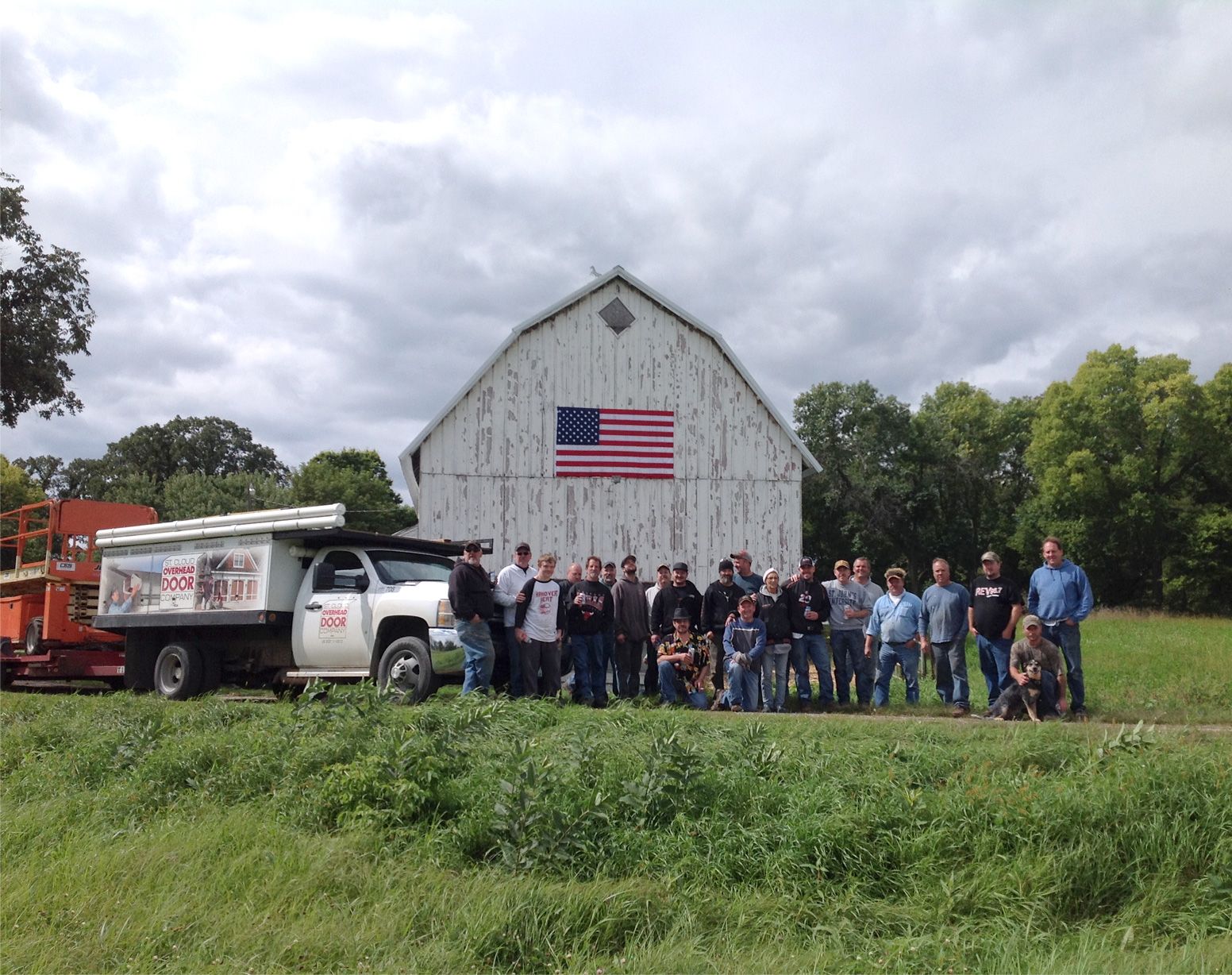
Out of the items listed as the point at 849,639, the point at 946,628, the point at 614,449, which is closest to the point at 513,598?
the point at 849,639

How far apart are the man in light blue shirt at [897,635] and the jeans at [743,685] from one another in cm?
137

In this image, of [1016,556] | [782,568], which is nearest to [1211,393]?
[1016,556]

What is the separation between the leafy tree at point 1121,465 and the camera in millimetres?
48375

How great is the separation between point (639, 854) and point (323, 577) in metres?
7.91

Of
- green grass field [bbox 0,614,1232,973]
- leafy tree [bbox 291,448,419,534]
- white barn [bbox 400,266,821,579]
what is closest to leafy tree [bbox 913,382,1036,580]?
leafy tree [bbox 291,448,419,534]

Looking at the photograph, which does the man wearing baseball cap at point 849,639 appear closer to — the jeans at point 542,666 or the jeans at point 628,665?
the jeans at point 628,665

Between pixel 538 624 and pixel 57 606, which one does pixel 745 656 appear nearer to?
pixel 538 624

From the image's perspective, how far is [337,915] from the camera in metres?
5.82

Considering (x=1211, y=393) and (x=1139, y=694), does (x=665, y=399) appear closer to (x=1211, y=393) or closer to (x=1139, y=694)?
(x=1139, y=694)

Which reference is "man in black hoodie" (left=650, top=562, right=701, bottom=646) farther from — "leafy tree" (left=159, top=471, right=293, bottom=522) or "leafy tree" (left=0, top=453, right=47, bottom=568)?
"leafy tree" (left=0, top=453, right=47, bottom=568)

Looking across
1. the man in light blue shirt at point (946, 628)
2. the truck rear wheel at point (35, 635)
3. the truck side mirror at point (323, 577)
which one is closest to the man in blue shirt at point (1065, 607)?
the man in light blue shirt at point (946, 628)

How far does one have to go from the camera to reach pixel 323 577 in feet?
43.3

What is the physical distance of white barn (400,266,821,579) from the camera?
2206 cm

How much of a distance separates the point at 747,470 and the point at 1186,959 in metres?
18.3
